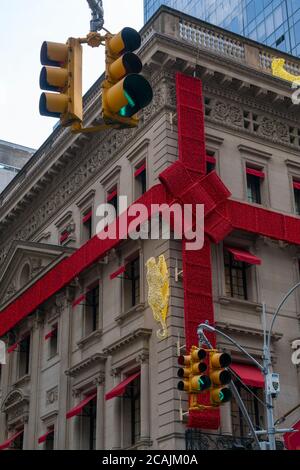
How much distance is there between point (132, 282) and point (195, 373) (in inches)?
505

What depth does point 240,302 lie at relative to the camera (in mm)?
27562

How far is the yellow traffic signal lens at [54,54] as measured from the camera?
36.6 ft

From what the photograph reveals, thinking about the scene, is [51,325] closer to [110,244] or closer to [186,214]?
[110,244]

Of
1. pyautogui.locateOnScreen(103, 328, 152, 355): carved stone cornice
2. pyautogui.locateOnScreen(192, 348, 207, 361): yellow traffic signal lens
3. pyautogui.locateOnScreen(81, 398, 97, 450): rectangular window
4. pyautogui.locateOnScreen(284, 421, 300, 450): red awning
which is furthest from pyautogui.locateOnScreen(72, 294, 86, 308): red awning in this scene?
pyautogui.locateOnScreen(192, 348, 207, 361): yellow traffic signal lens

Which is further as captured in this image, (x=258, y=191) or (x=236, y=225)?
(x=258, y=191)

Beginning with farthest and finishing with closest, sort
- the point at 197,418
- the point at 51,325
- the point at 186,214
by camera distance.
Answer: the point at 51,325
the point at 186,214
the point at 197,418

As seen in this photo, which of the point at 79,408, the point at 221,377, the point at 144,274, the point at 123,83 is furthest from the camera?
the point at 79,408

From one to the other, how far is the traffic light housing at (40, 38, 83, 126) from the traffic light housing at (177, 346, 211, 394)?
7.65 meters

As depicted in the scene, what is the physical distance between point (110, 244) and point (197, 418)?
27.8 ft

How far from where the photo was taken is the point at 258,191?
3098cm

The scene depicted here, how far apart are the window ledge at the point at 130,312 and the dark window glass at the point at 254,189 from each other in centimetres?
635

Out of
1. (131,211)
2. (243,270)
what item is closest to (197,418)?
(243,270)

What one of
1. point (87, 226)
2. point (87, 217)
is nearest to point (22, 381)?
point (87, 226)

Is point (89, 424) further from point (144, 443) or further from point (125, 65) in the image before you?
point (125, 65)
